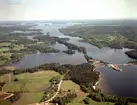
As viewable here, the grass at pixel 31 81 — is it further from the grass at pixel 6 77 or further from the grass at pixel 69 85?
the grass at pixel 69 85

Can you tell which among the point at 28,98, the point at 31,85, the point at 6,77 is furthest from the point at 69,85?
the point at 6,77

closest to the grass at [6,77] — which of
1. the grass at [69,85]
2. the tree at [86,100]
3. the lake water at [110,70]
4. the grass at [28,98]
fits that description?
the lake water at [110,70]

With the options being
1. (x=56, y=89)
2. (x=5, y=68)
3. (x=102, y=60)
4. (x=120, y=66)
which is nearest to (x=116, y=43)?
(x=102, y=60)

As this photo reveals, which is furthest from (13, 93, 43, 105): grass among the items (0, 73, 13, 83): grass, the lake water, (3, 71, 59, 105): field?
the lake water

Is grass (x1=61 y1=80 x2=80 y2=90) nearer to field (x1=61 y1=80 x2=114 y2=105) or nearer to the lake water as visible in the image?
field (x1=61 y1=80 x2=114 y2=105)

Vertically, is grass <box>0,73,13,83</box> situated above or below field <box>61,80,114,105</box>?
below

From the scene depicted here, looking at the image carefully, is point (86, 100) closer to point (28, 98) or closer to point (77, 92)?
point (77, 92)
